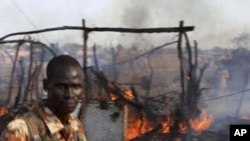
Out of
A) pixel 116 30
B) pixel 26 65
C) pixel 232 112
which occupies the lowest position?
pixel 232 112

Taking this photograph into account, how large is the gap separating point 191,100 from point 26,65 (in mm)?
1930

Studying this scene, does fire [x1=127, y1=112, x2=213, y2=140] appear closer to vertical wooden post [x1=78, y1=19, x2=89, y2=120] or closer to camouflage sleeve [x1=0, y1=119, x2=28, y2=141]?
vertical wooden post [x1=78, y1=19, x2=89, y2=120]

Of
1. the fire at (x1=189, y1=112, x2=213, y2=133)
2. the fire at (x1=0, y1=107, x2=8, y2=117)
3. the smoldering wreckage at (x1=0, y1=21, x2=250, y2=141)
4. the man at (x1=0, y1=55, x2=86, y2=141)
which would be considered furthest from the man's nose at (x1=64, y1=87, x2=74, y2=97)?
the fire at (x1=0, y1=107, x2=8, y2=117)

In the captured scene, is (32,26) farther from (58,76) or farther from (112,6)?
(58,76)

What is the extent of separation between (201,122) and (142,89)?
0.76 m

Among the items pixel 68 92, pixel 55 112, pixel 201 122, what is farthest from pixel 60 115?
pixel 201 122

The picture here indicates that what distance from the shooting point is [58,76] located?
9.05 feet

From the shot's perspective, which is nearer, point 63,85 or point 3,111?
point 63,85

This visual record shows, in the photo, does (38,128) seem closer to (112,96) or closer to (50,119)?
(50,119)

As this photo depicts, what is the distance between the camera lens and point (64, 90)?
108 inches

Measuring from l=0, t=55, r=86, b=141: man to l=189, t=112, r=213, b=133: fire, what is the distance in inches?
122

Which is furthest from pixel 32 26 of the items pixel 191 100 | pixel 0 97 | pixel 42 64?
pixel 191 100

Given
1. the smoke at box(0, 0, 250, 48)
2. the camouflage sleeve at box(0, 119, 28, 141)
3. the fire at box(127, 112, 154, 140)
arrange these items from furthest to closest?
the fire at box(127, 112, 154, 140) → the smoke at box(0, 0, 250, 48) → the camouflage sleeve at box(0, 119, 28, 141)

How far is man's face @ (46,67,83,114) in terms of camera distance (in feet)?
8.99
